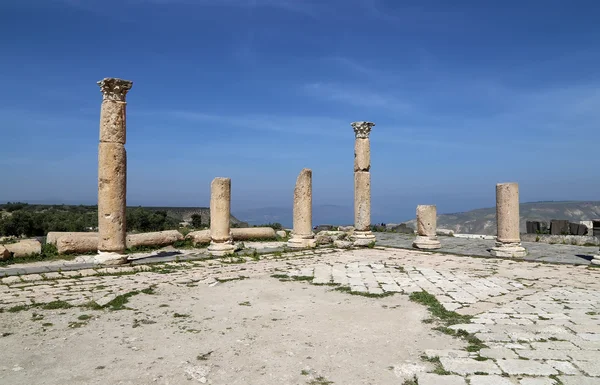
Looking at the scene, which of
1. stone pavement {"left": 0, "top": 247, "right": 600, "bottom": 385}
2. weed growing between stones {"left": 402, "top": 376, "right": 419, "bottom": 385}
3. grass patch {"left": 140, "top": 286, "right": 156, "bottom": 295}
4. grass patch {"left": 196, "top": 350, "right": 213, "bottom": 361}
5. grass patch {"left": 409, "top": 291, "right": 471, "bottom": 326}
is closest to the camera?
weed growing between stones {"left": 402, "top": 376, "right": 419, "bottom": 385}

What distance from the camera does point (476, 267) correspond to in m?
13.2

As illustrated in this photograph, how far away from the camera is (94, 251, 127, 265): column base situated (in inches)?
493

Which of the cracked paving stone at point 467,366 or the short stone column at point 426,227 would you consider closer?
the cracked paving stone at point 467,366

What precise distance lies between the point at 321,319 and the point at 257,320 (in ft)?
3.42

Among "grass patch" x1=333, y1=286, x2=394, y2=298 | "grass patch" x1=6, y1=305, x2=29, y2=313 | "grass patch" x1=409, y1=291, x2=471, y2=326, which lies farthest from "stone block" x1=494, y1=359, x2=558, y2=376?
"grass patch" x1=6, y1=305, x2=29, y2=313

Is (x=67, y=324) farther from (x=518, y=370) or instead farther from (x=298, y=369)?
(x=518, y=370)

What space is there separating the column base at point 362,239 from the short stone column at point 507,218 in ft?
15.6

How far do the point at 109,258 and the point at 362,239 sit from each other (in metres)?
10.1

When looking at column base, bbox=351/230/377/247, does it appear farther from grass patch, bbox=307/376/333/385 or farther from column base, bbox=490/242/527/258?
grass patch, bbox=307/376/333/385

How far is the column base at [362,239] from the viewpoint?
18.8 metres

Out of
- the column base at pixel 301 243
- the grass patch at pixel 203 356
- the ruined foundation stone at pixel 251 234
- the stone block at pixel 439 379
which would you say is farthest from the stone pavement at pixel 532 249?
the grass patch at pixel 203 356

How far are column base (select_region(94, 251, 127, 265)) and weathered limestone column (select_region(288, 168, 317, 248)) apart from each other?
6.98 metres

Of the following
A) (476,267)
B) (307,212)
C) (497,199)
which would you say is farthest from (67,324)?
(497,199)

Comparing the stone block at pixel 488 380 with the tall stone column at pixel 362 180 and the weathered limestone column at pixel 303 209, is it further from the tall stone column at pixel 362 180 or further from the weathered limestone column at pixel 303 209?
the tall stone column at pixel 362 180
